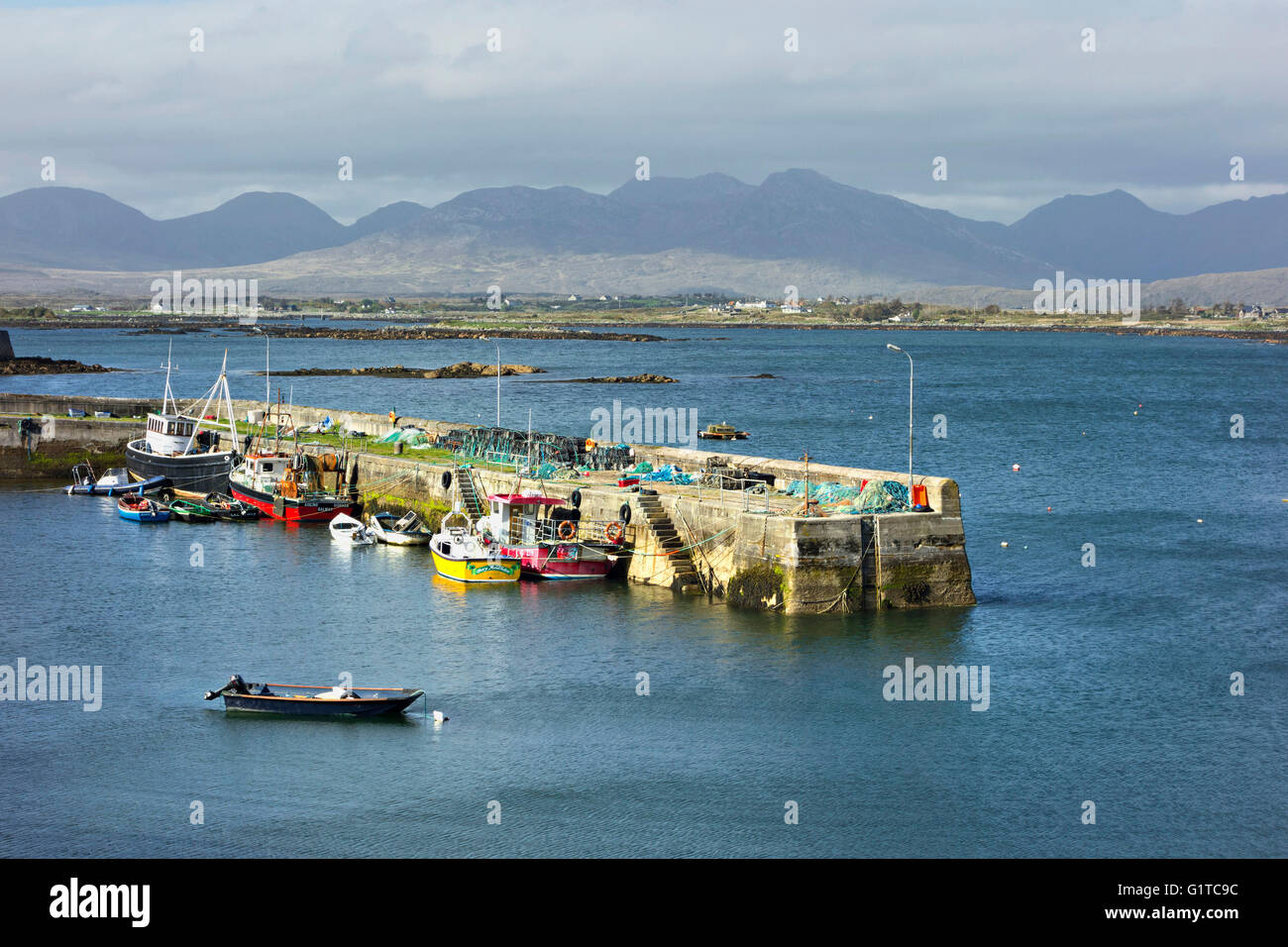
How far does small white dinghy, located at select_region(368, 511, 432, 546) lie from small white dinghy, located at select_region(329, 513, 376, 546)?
0.32 meters

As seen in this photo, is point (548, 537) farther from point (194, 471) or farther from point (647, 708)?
point (194, 471)

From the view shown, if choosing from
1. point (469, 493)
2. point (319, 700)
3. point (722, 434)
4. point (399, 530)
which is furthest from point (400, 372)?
point (319, 700)

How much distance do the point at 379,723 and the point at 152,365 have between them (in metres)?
129

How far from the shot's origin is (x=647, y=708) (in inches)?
1230

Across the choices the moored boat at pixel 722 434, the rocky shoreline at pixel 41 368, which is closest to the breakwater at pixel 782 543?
the moored boat at pixel 722 434

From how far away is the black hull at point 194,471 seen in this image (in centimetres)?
6088

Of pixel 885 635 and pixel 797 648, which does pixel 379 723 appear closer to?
pixel 797 648

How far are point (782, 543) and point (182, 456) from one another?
34.9 m

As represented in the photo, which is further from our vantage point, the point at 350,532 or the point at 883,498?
the point at 350,532

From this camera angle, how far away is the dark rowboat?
30.5 metres

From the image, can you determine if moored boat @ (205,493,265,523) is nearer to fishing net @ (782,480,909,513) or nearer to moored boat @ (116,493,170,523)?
moored boat @ (116,493,170,523)
